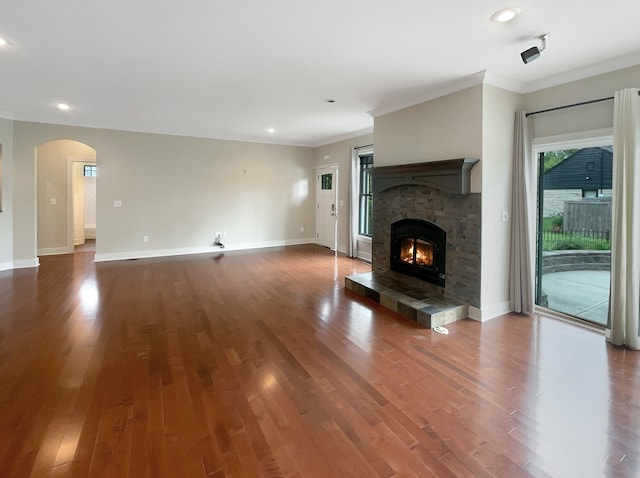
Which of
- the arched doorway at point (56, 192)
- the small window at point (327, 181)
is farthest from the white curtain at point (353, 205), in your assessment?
the arched doorway at point (56, 192)

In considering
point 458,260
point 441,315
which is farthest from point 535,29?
point 441,315

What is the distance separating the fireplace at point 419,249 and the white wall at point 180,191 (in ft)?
14.7

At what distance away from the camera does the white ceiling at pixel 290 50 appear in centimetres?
247

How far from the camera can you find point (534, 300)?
403 centimetres

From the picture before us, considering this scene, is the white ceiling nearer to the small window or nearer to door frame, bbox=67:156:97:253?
door frame, bbox=67:156:97:253

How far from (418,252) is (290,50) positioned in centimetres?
289

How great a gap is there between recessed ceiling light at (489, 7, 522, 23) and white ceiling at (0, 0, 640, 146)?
0.15 feet

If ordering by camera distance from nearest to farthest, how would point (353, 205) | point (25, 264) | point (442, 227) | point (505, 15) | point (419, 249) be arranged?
point (505, 15)
point (442, 227)
point (419, 249)
point (25, 264)
point (353, 205)

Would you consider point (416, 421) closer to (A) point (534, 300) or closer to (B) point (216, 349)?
(B) point (216, 349)

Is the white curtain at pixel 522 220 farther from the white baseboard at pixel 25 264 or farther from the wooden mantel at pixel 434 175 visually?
the white baseboard at pixel 25 264

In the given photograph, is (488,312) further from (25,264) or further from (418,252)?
(25,264)

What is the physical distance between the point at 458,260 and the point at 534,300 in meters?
1.02

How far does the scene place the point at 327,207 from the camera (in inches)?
339

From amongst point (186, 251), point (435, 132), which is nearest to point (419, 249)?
point (435, 132)
